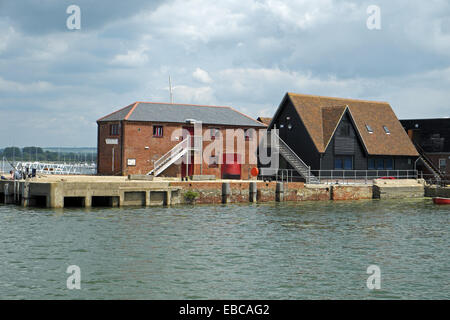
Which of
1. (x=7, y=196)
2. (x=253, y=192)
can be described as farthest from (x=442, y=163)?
(x=7, y=196)

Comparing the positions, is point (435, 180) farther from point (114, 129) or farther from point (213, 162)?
point (114, 129)

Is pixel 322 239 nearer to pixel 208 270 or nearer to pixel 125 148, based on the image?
pixel 208 270

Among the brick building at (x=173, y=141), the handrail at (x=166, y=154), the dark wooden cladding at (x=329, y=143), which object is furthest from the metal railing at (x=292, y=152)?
the handrail at (x=166, y=154)

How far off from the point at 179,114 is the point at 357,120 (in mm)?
19943

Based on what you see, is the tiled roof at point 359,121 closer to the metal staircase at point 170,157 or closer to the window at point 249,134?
the window at point 249,134

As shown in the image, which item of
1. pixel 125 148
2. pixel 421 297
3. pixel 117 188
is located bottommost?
pixel 421 297

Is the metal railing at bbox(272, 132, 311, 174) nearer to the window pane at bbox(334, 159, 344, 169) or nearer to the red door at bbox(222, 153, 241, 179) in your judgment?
the window pane at bbox(334, 159, 344, 169)

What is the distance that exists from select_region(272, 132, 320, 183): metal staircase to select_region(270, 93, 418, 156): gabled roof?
2506 mm

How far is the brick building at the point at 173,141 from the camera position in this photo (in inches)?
2067

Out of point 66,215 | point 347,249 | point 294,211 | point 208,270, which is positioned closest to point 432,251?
point 347,249

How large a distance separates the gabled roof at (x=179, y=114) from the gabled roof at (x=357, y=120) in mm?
5421

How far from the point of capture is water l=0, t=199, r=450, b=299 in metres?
18.4

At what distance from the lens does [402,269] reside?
21.8 meters

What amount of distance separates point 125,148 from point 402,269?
3483cm
